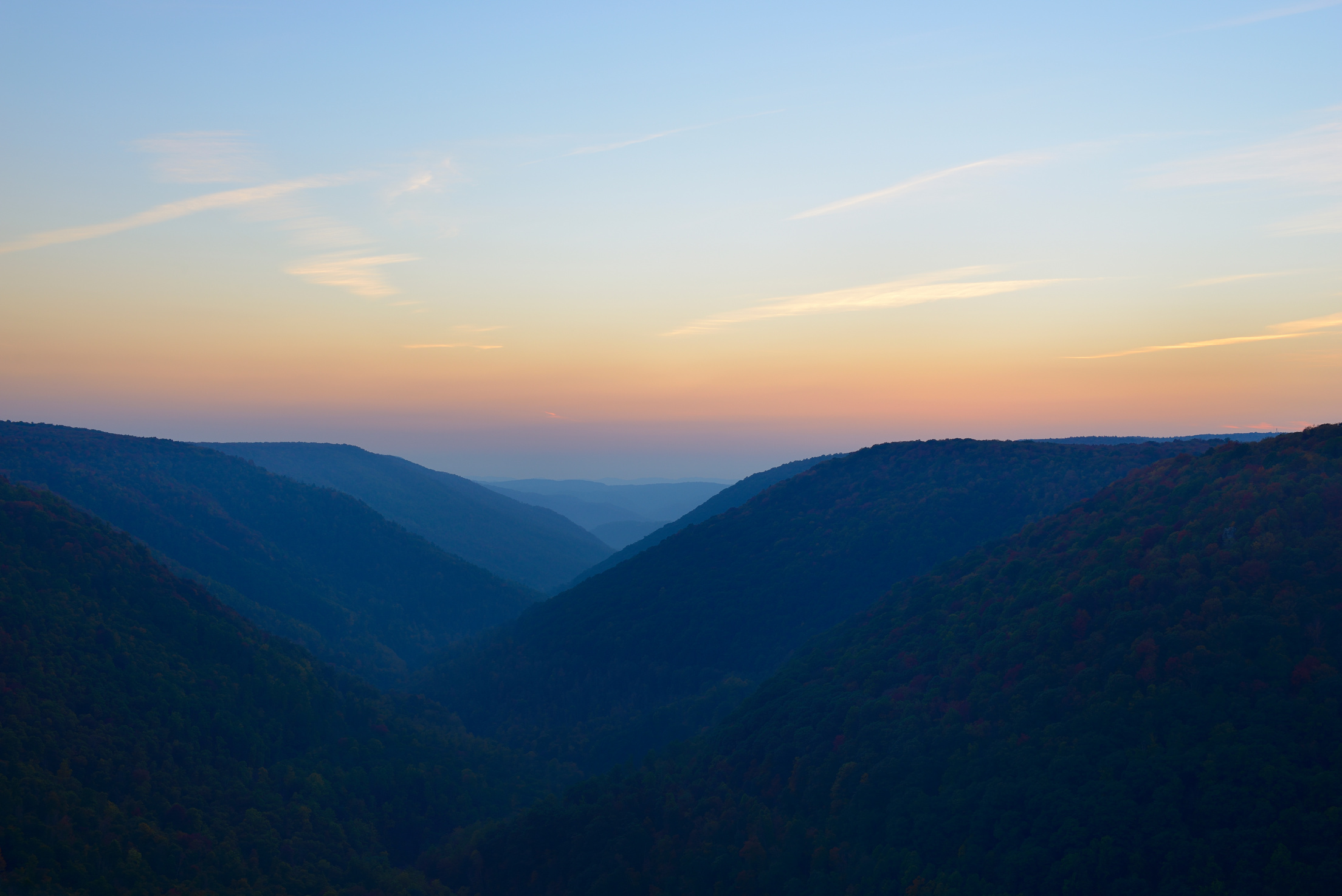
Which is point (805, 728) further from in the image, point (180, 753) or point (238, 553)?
point (238, 553)

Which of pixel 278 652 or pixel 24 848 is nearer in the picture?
pixel 24 848

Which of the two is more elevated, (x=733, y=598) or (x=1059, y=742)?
(x=1059, y=742)

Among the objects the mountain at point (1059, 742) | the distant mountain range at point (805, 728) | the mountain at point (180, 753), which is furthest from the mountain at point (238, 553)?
the mountain at point (1059, 742)

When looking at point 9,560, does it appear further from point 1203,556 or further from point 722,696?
point 1203,556

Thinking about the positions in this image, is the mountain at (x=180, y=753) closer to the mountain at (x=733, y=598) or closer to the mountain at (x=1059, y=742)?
the mountain at (x=1059, y=742)

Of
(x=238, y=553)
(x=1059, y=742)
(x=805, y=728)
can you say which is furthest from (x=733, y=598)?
(x=238, y=553)

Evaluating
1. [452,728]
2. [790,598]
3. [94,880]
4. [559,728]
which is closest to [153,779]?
[94,880]
